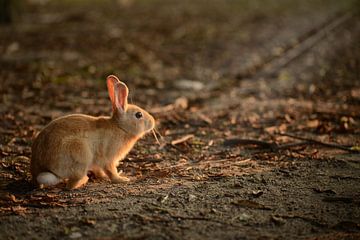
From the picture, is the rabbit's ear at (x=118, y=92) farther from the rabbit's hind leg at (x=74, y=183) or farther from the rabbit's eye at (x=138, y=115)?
the rabbit's hind leg at (x=74, y=183)

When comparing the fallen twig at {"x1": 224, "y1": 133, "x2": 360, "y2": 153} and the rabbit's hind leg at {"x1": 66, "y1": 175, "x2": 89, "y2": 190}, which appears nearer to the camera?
the rabbit's hind leg at {"x1": 66, "y1": 175, "x2": 89, "y2": 190}

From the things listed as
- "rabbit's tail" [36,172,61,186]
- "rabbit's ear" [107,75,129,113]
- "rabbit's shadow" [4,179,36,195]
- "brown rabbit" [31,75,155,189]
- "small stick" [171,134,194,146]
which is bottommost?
"rabbit's shadow" [4,179,36,195]

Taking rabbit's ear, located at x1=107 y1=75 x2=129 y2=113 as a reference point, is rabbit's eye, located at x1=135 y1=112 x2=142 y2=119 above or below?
below

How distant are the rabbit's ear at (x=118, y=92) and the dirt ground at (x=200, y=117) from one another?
2.45 feet

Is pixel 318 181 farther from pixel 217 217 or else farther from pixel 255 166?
pixel 217 217

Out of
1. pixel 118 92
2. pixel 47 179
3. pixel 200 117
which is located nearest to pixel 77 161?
pixel 47 179

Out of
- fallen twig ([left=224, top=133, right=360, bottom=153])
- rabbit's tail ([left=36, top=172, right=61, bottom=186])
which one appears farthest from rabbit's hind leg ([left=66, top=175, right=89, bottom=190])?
fallen twig ([left=224, top=133, right=360, bottom=153])

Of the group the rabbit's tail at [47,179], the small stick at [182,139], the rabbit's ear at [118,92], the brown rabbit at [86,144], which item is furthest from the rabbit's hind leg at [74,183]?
the small stick at [182,139]

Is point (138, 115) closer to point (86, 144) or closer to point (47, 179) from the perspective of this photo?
point (86, 144)

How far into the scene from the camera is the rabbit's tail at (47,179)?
15.6 feet

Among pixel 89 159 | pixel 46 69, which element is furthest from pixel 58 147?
pixel 46 69

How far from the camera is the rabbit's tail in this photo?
4.75 metres

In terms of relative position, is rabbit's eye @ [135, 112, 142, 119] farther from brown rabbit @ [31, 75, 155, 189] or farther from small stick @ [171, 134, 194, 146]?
small stick @ [171, 134, 194, 146]

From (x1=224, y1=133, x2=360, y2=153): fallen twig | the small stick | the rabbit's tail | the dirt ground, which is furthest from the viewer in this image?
the small stick
